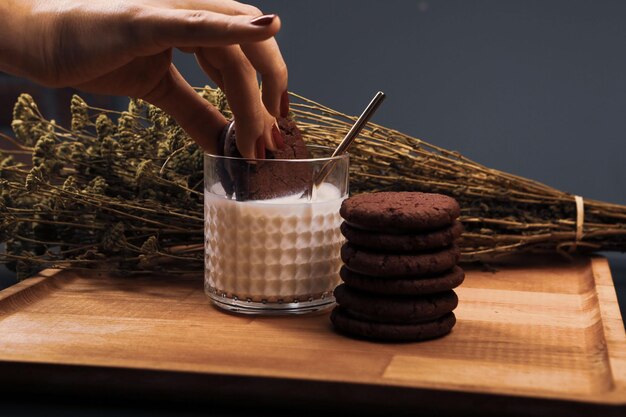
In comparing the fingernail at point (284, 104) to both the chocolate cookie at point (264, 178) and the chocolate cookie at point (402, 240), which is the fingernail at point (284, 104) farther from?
the chocolate cookie at point (402, 240)

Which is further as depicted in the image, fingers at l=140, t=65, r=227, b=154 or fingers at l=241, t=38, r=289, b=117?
fingers at l=140, t=65, r=227, b=154

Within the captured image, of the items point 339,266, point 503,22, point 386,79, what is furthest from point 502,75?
point 339,266

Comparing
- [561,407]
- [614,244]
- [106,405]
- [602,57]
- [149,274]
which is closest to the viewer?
[561,407]

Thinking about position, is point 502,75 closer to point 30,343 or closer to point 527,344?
point 527,344

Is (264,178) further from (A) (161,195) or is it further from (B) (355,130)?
(A) (161,195)

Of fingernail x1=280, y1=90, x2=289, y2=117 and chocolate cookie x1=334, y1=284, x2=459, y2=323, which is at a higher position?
fingernail x1=280, y1=90, x2=289, y2=117

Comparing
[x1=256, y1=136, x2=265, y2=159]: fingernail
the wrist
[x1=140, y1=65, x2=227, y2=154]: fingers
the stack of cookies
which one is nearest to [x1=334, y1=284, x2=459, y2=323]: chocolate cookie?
the stack of cookies

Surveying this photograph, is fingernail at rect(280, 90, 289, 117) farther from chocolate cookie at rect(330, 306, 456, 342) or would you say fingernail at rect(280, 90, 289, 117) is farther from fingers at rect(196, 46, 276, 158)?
chocolate cookie at rect(330, 306, 456, 342)
